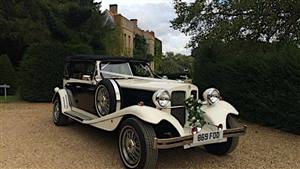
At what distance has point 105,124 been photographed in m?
5.61

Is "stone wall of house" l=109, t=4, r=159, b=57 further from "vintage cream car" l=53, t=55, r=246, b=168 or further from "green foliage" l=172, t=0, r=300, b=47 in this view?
"vintage cream car" l=53, t=55, r=246, b=168

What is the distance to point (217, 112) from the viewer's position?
557cm

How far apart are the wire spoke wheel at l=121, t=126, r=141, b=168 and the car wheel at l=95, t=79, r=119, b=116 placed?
0.75m

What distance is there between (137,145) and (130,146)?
0.63ft

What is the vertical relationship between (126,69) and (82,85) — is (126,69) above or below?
above

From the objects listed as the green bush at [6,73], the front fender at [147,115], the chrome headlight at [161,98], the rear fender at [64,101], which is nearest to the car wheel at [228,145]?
the front fender at [147,115]

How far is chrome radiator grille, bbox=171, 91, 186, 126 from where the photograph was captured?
536cm

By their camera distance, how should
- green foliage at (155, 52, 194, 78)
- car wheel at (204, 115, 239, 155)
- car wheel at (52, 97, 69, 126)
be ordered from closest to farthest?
1. car wheel at (204, 115, 239, 155)
2. car wheel at (52, 97, 69, 126)
3. green foliage at (155, 52, 194, 78)

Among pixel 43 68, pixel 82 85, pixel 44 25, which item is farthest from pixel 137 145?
pixel 44 25

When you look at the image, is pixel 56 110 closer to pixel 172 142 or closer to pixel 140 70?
pixel 140 70

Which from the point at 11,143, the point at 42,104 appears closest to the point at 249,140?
the point at 11,143

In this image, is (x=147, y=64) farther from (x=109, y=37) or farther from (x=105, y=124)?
(x=109, y=37)

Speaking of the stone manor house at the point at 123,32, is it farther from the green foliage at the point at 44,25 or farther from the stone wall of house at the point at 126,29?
the green foliage at the point at 44,25

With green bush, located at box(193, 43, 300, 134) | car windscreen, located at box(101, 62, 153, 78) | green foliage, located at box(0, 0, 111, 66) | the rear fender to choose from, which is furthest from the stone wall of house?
car windscreen, located at box(101, 62, 153, 78)
